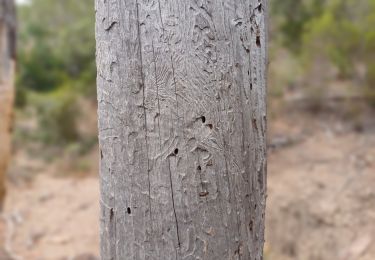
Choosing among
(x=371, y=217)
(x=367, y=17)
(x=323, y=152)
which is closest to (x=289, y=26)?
(x=367, y=17)

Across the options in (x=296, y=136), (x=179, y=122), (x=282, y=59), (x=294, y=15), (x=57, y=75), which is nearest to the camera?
(x=179, y=122)

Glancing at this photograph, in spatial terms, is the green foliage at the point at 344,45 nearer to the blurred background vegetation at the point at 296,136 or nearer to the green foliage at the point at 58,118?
the blurred background vegetation at the point at 296,136

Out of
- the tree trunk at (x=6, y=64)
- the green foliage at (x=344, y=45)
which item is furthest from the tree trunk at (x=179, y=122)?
the green foliage at (x=344, y=45)

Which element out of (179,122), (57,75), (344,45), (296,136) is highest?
(57,75)

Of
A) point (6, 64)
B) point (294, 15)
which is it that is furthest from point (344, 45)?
point (6, 64)

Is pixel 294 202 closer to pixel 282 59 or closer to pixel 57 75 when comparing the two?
pixel 282 59

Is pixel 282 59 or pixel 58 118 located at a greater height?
pixel 282 59
